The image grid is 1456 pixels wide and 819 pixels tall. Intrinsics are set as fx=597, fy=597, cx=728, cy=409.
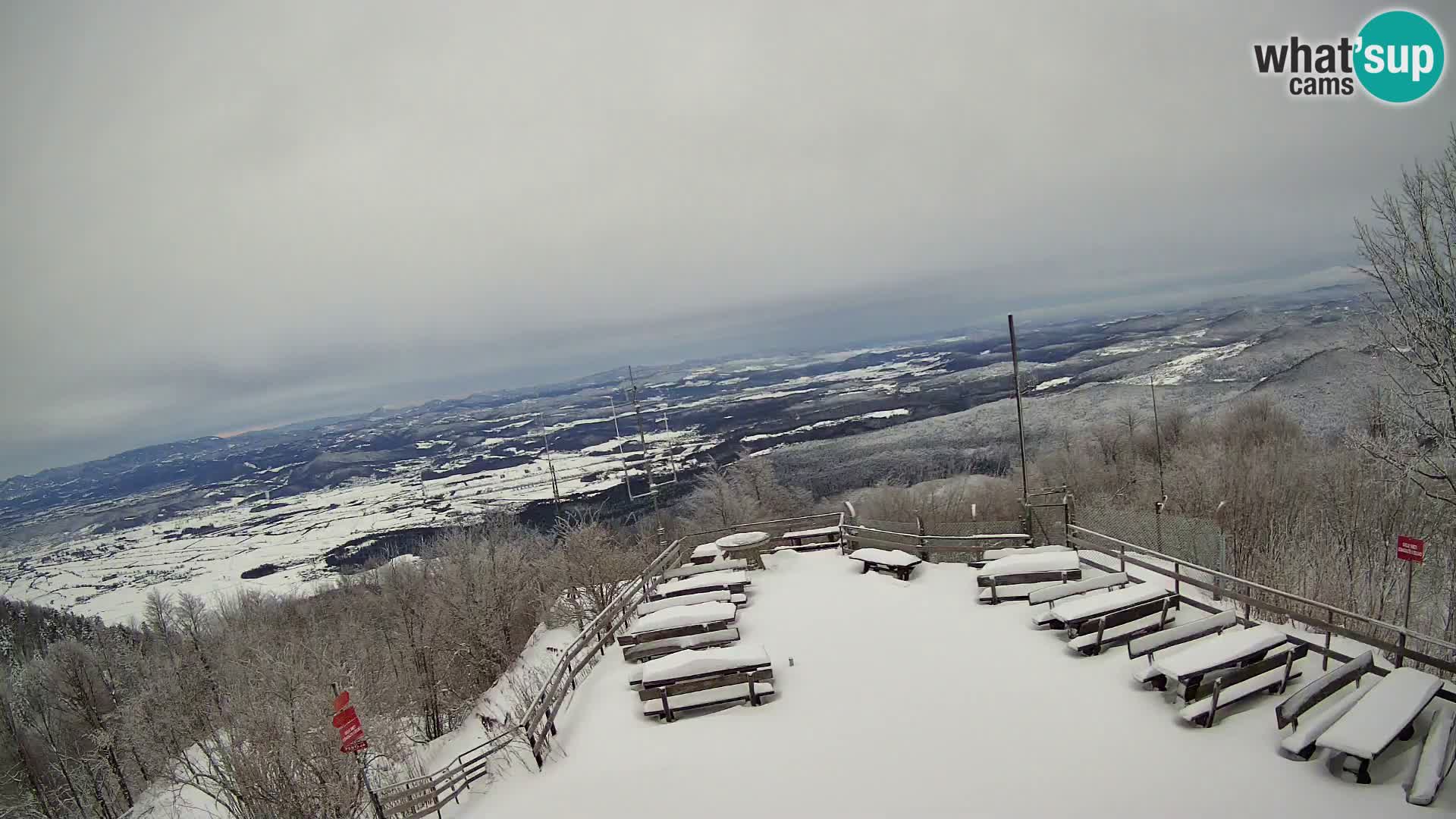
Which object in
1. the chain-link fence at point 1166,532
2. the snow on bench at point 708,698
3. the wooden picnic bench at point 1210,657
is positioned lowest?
the chain-link fence at point 1166,532

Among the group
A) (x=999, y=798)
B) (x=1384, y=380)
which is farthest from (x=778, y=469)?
(x=999, y=798)

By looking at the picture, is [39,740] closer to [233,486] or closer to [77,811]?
[77,811]

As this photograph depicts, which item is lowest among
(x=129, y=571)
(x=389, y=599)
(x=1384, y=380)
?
(x=129, y=571)

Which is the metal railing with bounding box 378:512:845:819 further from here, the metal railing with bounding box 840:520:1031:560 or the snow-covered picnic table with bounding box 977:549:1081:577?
the snow-covered picnic table with bounding box 977:549:1081:577

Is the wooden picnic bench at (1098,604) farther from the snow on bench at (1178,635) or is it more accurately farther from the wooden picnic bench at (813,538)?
the wooden picnic bench at (813,538)

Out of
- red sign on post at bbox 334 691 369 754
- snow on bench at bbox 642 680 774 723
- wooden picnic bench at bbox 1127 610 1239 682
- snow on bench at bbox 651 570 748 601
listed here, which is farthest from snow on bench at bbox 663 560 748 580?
wooden picnic bench at bbox 1127 610 1239 682

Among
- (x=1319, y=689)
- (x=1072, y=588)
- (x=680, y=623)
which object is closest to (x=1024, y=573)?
(x=1072, y=588)

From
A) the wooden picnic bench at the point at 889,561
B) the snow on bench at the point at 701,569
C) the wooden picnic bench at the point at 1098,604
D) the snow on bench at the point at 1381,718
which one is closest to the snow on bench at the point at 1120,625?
the wooden picnic bench at the point at 1098,604
